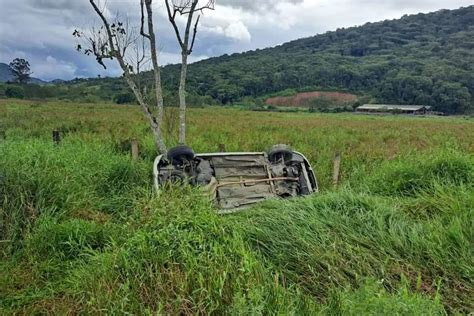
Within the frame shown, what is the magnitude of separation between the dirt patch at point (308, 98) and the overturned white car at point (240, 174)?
66433 millimetres

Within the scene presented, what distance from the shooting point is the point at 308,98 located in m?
74.0

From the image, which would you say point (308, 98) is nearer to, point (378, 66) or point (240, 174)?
point (378, 66)

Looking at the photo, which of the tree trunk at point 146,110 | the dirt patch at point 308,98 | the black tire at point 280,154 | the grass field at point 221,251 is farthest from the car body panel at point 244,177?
the dirt patch at point 308,98

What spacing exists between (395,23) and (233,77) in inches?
3310

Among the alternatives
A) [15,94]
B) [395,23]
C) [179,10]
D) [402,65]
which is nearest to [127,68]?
[179,10]

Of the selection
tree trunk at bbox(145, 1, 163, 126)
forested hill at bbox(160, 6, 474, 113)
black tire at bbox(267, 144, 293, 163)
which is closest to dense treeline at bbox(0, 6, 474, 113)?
forested hill at bbox(160, 6, 474, 113)

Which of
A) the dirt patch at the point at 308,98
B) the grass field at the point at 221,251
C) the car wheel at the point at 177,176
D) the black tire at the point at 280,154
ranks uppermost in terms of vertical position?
the black tire at the point at 280,154

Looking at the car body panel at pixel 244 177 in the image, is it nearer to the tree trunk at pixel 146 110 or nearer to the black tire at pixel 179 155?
the black tire at pixel 179 155

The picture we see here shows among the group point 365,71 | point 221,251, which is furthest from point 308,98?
point 221,251

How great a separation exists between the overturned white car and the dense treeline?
1609 inches

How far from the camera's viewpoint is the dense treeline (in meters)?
65.0

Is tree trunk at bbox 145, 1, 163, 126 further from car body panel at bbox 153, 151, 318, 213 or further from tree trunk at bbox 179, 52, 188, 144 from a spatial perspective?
car body panel at bbox 153, 151, 318, 213

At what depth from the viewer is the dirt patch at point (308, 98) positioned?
239 ft

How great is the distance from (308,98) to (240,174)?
2758 inches
